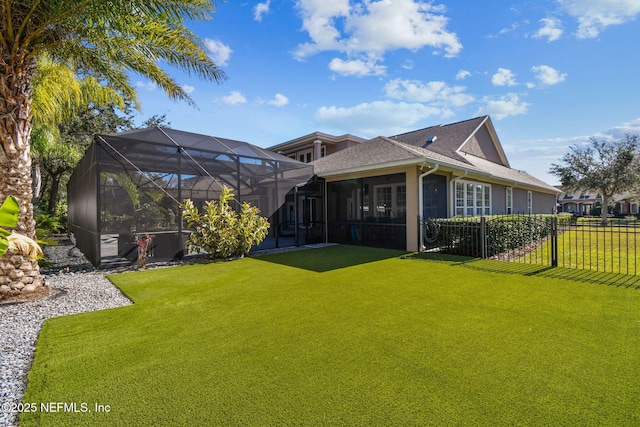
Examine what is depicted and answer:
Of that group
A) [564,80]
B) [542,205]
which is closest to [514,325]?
[564,80]

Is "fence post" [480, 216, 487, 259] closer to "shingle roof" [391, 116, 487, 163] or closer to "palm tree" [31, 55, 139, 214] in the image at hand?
"shingle roof" [391, 116, 487, 163]

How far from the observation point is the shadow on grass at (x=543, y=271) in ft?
19.4

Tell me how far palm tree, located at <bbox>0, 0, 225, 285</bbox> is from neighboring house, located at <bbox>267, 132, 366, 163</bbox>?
12752mm

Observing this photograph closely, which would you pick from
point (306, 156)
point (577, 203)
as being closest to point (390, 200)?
point (306, 156)

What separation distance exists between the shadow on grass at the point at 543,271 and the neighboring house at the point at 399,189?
2058 millimetres

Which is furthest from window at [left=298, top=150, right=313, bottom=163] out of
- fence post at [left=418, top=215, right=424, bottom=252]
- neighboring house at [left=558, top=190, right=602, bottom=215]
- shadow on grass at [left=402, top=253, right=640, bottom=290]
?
neighboring house at [left=558, top=190, right=602, bottom=215]

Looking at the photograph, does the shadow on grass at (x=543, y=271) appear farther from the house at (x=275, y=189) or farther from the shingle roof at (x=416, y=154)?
the shingle roof at (x=416, y=154)

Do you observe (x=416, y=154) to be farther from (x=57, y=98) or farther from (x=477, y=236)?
(x=57, y=98)

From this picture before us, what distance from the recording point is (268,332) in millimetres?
3762

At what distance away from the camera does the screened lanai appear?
8.10 m

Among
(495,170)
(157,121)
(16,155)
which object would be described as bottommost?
(16,155)

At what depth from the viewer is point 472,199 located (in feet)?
44.0

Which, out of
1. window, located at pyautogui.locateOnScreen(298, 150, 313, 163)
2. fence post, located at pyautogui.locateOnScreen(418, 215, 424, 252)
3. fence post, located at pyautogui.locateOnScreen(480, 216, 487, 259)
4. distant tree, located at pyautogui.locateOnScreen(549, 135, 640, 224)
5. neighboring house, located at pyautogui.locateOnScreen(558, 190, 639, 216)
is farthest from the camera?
neighboring house, located at pyautogui.locateOnScreen(558, 190, 639, 216)

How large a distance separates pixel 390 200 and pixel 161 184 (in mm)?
7910
